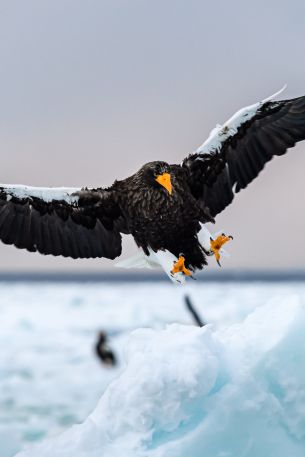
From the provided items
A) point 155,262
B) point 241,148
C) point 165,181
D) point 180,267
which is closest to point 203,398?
point 180,267

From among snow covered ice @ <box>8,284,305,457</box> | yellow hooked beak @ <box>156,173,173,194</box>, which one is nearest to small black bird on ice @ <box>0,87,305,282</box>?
yellow hooked beak @ <box>156,173,173,194</box>

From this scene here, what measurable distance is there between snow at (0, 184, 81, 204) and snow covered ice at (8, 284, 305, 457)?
163 cm

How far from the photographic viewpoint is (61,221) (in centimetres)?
649

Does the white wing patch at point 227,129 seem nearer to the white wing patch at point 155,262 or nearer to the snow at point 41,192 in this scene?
the white wing patch at point 155,262

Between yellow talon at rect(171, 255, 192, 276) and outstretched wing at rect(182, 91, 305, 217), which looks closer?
yellow talon at rect(171, 255, 192, 276)

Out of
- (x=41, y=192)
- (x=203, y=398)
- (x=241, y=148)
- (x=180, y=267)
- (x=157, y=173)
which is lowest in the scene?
(x=203, y=398)

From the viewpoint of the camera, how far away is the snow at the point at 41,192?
20.7 feet

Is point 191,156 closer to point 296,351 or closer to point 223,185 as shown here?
point 223,185

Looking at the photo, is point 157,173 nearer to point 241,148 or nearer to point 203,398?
point 241,148

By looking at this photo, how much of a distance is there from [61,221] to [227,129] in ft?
4.96

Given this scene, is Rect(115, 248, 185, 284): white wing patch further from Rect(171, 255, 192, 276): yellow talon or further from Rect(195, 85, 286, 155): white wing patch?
Rect(195, 85, 286, 155): white wing patch

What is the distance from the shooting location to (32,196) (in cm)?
638

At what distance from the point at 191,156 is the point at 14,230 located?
4.97 ft

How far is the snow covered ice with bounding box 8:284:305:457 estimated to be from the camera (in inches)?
192
